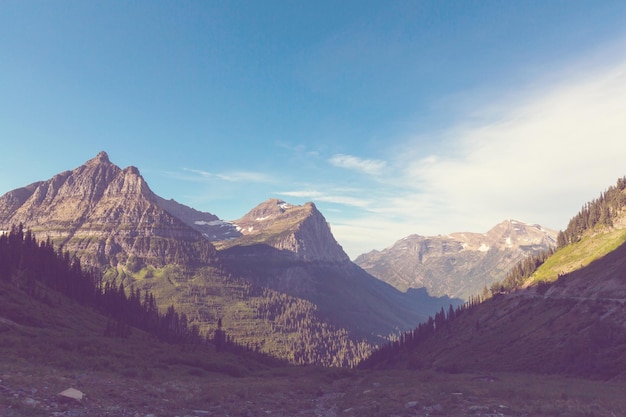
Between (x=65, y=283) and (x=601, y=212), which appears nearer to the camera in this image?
(x=65, y=283)

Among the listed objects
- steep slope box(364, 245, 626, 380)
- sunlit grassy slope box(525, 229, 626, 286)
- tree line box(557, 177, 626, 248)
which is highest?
tree line box(557, 177, 626, 248)

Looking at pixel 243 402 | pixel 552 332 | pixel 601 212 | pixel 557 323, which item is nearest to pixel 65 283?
pixel 243 402

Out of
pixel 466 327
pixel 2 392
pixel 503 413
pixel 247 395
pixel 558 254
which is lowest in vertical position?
pixel 466 327

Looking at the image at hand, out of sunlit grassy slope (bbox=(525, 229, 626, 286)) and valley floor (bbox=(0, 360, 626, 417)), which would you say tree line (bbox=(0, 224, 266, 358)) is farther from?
sunlit grassy slope (bbox=(525, 229, 626, 286))

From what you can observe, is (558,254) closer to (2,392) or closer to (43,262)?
(2,392)

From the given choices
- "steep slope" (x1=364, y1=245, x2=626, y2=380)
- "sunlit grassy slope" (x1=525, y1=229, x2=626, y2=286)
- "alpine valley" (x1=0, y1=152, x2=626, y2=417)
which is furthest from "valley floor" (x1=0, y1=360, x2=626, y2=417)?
"sunlit grassy slope" (x1=525, y1=229, x2=626, y2=286)

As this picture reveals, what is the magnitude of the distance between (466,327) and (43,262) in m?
189

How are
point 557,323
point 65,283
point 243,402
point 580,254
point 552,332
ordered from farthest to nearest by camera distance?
point 580,254 → point 65,283 → point 557,323 → point 552,332 → point 243,402

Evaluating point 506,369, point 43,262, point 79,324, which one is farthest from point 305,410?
point 43,262

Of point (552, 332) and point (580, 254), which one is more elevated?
point (580, 254)

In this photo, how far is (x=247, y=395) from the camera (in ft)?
132

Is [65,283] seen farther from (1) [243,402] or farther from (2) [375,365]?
(2) [375,365]

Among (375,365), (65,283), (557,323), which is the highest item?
(65,283)

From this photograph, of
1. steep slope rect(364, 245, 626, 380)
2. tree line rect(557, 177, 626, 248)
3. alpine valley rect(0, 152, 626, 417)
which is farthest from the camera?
tree line rect(557, 177, 626, 248)
